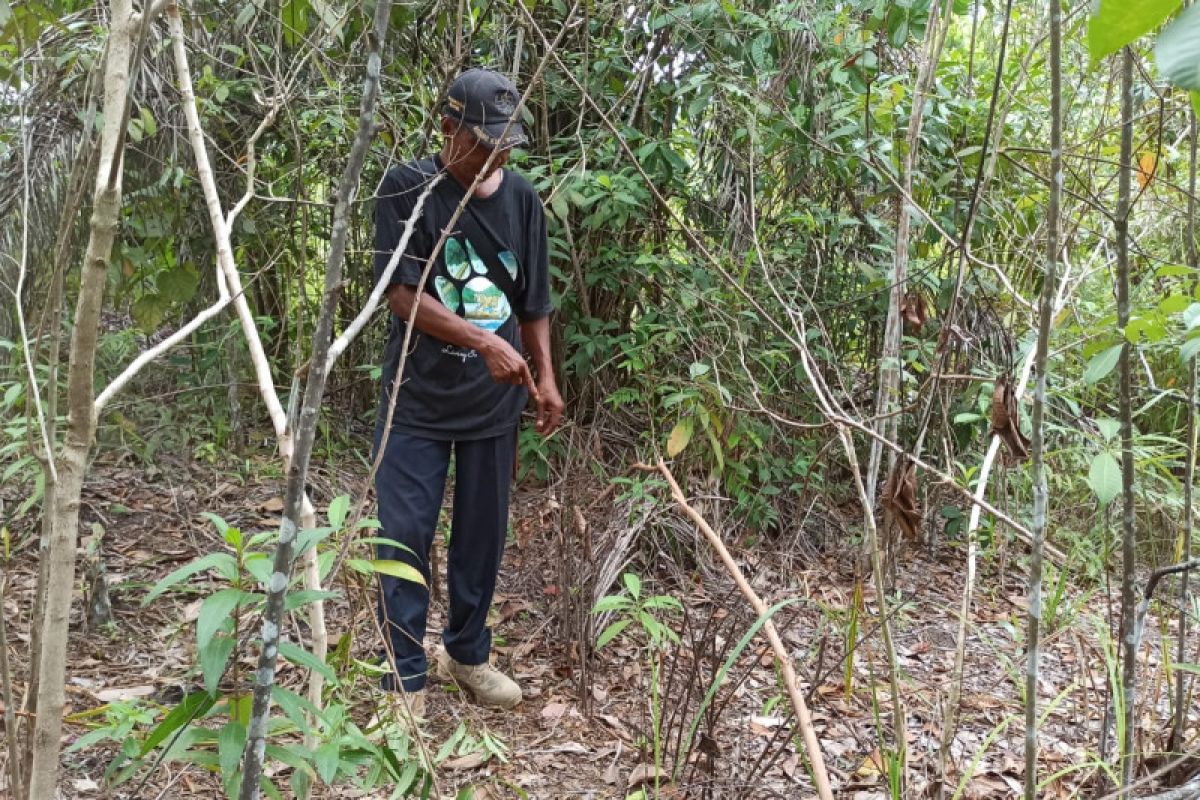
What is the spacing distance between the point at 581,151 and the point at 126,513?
2.38 metres

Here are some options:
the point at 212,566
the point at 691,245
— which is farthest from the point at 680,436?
the point at 212,566

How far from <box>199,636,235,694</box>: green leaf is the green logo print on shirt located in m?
1.51

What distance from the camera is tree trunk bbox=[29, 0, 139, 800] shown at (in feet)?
4.25

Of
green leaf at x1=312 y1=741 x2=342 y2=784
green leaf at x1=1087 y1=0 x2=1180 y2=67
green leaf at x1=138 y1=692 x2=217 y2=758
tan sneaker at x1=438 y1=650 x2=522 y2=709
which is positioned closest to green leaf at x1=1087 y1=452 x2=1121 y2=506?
green leaf at x1=1087 y1=0 x2=1180 y2=67

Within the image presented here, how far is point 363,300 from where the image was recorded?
4891 millimetres

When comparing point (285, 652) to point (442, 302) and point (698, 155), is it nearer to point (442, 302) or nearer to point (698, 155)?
point (442, 302)

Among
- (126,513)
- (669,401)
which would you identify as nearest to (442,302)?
(669,401)

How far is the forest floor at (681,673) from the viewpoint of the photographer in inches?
96.4

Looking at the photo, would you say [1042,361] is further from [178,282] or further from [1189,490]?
[178,282]

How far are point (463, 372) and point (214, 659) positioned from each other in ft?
4.93

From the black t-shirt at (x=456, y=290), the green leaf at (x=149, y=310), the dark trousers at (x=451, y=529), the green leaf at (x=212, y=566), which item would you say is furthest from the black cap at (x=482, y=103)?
the green leaf at (x=149, y=310)

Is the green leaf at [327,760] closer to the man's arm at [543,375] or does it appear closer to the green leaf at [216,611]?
the green leaf at [216,611]

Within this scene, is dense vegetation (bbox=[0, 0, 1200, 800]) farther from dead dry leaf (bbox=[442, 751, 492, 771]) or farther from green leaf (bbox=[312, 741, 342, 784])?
green leaf (bbox=[312, 741, 342, 784])

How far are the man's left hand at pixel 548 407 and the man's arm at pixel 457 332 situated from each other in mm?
336
